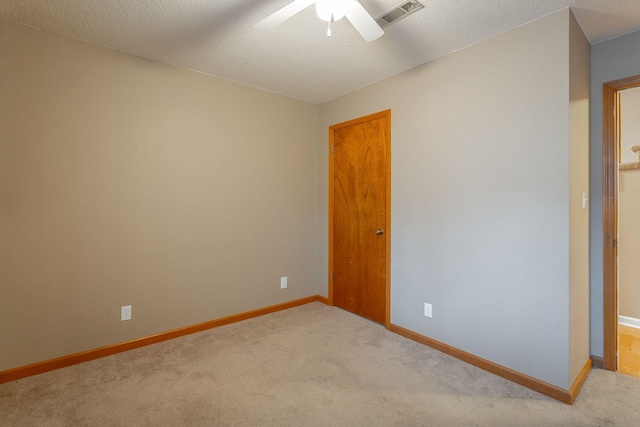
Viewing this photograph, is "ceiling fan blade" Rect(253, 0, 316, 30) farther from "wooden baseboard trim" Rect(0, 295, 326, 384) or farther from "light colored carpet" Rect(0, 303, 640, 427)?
"wooden baseboard trim" Rect(0, 295, 326, 384)

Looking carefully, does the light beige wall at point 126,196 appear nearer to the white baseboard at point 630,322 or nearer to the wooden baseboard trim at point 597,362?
the wooden baseboard trim at point 597,362

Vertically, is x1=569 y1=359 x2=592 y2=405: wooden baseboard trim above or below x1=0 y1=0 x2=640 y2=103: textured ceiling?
below

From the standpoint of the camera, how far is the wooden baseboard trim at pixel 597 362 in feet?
7.70

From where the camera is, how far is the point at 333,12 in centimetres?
164

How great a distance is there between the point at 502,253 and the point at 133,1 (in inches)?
117

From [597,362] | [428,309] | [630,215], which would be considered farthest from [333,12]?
[630,215]

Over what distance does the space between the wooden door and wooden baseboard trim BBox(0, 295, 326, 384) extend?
86 cm

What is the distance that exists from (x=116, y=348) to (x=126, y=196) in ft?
4.11

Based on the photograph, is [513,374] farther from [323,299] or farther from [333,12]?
[333,12]

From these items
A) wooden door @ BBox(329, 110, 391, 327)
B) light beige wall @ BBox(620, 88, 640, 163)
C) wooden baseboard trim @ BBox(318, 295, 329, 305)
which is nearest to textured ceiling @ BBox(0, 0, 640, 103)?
wooden door @ BBox(329, 110, 391, 327)

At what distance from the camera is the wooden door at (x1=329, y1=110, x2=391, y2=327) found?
3162 millimetres

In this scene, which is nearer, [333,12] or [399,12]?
[333,12]

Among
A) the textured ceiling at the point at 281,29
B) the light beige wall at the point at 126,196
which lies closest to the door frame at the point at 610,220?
the textured ceiling at the point at 281,29

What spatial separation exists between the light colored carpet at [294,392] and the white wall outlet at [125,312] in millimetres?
291
